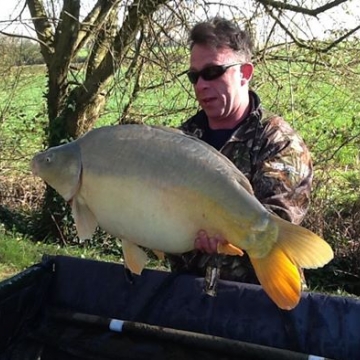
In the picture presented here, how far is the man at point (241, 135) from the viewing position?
2326mm

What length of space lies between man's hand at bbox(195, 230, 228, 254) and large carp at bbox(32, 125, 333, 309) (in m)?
0.02

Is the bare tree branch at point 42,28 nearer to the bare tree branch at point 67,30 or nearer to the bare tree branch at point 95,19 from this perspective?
the bare tree branch at point 67,30

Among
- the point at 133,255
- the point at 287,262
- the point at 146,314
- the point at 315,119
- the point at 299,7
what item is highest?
the point at 299,7

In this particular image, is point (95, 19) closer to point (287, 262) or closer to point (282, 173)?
point (282, 173)

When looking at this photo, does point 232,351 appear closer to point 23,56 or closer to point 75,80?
point 75,80

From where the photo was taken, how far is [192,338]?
89.0 inches

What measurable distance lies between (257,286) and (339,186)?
16.2ft

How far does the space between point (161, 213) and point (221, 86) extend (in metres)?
0.62

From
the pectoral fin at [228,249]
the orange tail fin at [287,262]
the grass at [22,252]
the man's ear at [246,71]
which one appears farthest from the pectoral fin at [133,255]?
the grass at [22,252]

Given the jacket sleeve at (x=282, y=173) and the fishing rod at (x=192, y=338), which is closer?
the fishing rod at (x=192, y=338)

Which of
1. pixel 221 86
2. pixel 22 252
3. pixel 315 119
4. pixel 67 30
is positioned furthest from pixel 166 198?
pixel 315 119

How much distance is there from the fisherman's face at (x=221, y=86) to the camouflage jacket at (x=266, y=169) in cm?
7

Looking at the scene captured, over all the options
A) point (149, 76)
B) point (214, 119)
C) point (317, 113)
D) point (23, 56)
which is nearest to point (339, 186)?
point (317, 113)

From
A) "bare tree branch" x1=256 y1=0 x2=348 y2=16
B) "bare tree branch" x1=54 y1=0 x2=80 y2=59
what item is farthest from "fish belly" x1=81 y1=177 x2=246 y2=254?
"bare tree branch" x1=54 y1=0 x2=80 y2=59
